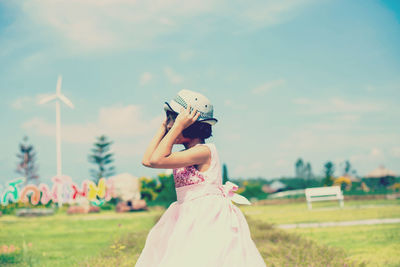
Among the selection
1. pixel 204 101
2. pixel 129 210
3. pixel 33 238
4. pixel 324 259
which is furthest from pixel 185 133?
pixel 129 210

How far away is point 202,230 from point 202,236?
0.04 meters

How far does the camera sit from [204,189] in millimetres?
2707

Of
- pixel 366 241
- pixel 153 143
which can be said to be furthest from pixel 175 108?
pixel 366 241

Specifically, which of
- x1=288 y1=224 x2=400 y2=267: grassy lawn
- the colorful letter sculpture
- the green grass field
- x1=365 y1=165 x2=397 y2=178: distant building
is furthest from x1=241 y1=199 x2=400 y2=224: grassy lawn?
x1=365 y1=165 x2=397 y2=178: distant building

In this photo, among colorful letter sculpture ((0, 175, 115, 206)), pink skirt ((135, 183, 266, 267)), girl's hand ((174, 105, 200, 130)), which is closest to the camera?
pink skirt ((135, 183, 266, 267))

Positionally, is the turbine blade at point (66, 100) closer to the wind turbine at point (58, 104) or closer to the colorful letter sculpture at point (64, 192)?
the wind turbine at point (58, 104)

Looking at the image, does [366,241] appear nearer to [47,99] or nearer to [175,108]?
[175,108]

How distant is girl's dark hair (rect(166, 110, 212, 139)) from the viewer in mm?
2762

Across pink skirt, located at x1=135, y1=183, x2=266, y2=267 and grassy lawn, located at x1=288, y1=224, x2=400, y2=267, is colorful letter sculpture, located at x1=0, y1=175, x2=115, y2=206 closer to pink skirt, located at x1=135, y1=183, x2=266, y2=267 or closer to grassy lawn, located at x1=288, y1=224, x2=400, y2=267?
grassy lawn, located at x1=288, y1=224, x2=400, y2=267

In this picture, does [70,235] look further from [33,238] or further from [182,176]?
[182,176]

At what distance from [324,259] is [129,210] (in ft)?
53.8

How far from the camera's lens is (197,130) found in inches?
109

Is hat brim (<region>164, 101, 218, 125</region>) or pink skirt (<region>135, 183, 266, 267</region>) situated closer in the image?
pink skirt (<region>135, 183, 266, 267</region>)

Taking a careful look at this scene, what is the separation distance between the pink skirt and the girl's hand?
0.40m
